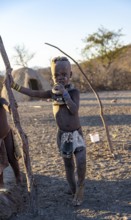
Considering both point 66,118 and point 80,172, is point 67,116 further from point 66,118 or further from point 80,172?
→ point 80,172

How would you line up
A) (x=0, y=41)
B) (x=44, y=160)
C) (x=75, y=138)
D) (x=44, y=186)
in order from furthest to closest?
1. (x=44, y=160)
2. (x=44, y=186)
3. (x=75, y=138)
4. (x=0, y=41)

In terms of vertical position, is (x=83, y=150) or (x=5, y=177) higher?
(x=83, y=150)

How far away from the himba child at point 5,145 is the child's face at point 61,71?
526 millimetres

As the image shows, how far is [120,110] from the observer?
411 inches

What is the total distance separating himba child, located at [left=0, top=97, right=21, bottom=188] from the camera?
3.74 m

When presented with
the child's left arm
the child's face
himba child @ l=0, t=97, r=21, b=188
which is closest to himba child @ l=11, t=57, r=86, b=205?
the child's face

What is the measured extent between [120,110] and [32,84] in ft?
28.9

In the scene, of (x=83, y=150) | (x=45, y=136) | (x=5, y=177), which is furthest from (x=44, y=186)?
(x=45, y=136)

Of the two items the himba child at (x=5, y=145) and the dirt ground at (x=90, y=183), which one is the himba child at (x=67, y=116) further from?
the himba child at (x=5, y=145)

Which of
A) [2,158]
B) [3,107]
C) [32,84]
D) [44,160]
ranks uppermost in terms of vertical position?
[3,107]

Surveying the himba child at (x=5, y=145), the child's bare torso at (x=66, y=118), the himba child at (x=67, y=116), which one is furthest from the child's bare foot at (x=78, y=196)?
the himba child at (x=5, y=145)

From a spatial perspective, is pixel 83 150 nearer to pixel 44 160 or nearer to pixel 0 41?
pixel 0 41

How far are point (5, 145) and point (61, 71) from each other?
1.12 m

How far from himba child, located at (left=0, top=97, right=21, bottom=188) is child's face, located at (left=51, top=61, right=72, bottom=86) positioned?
53cm
